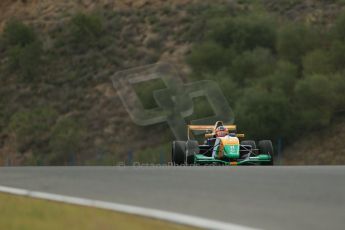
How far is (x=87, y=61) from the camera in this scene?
61.4 metres

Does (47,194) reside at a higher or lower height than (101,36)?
higher

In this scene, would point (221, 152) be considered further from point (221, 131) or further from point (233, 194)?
point (233, 194)

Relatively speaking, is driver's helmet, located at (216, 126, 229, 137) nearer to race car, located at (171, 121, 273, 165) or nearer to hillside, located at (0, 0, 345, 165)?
race car, located at (171, 121, 273, 165)

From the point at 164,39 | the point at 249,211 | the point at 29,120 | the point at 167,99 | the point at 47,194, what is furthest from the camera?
the point at 164,39

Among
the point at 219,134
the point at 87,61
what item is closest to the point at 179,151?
the point at 219,134

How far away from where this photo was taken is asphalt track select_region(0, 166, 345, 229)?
22.9 ft

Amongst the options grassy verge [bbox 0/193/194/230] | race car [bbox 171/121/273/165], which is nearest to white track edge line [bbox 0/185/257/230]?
grassy verge [bbox 0/193/194/230]

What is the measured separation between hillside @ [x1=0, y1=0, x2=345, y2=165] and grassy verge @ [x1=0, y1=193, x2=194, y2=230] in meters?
35.7

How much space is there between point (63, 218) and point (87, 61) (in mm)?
54855

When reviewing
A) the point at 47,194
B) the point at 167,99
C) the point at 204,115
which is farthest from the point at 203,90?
the point at 47,194

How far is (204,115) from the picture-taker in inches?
1731

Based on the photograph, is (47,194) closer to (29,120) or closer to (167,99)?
(167,99)

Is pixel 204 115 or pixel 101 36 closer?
pixel 204 115

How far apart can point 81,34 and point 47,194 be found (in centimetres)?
5483
